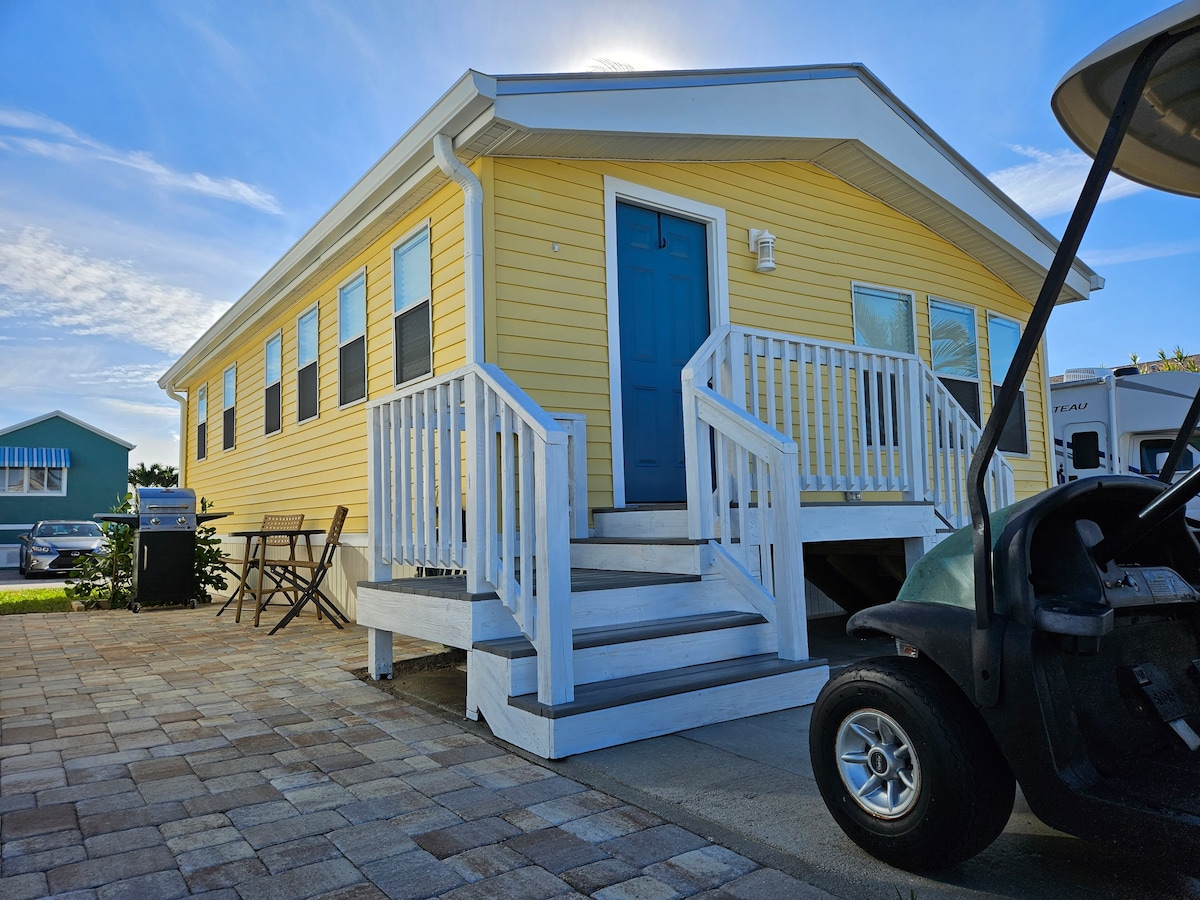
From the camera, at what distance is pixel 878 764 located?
6.85 ft

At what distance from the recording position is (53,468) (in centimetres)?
2745

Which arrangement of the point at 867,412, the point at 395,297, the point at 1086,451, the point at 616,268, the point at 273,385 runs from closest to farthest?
the point at 616,268, the point at 867,412, the point at 395,297, the point at 1086,451, the point at 273,385

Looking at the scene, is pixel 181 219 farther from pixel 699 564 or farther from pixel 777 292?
pixel 699 564

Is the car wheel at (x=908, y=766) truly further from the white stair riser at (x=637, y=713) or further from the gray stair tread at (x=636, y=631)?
the gray stair tread at (x=636, y=631)

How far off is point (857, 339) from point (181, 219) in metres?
12.2

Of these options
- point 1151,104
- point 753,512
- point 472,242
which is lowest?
point 753,512

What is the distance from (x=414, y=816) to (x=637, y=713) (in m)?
1.03

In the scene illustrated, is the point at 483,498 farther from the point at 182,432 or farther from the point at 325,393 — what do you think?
the point at 182,432

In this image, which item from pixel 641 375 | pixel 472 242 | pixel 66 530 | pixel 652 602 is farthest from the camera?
pixel 66 530

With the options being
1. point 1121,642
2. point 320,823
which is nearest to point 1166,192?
point 1121,642

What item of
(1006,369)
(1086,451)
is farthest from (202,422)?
(1086,451)

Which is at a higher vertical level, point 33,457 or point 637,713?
point 33,457

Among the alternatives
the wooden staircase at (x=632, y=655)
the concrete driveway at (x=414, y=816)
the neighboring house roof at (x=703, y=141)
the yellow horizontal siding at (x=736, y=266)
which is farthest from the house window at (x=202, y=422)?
the wooden staircase at (x=632, y=655)

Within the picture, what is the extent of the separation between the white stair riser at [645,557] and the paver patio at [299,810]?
4.44ft
